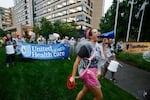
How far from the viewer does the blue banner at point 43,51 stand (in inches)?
351

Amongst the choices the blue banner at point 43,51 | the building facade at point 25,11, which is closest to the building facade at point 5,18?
the building facade at point 25,11

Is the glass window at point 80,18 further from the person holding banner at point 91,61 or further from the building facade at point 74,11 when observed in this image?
the person holding banner at point 91,61

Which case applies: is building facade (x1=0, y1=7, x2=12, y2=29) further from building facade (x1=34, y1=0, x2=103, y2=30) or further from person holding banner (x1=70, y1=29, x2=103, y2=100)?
person holding banner (x1=70, y1=29, x2=103, y2=100)

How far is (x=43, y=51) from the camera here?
930cm

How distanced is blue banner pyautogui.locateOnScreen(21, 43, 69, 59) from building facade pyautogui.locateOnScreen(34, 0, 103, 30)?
51109mm

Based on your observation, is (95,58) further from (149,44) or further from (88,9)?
(88,9)

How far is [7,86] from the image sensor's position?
16.2ft

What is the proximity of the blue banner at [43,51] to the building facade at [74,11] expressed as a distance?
51109mm

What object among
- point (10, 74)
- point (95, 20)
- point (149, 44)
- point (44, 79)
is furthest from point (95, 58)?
point (95, 20)

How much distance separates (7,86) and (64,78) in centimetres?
216

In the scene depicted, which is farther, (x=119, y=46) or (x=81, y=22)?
(x=81, y=22)

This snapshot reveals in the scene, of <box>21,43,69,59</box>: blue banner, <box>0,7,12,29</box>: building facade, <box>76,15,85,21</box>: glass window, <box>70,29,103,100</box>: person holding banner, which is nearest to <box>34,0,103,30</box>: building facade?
<box>76,15,85,21</box>: glass window

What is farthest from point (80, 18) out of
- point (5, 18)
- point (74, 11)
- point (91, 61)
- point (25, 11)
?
point (5, 18)

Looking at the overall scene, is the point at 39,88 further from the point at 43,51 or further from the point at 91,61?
the point at 43,51
